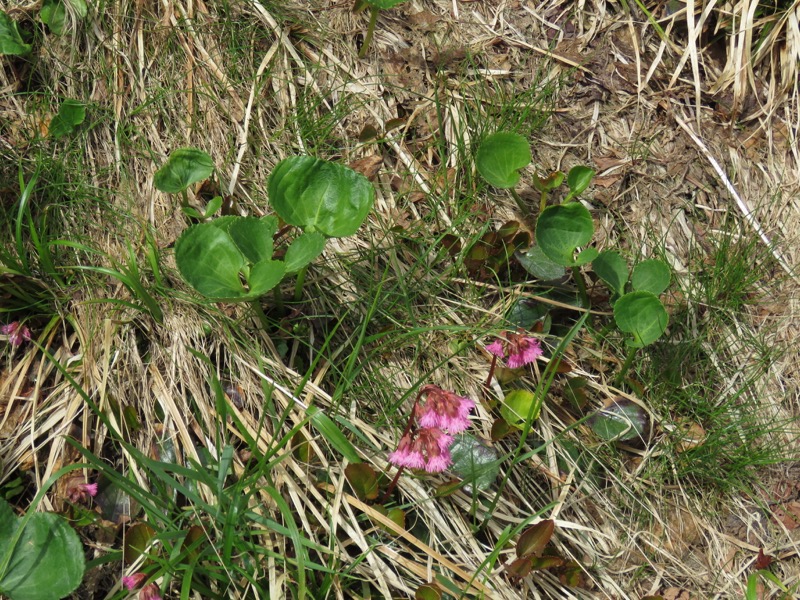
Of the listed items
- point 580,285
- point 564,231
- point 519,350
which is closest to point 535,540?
point 519,350

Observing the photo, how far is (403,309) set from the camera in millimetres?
2217

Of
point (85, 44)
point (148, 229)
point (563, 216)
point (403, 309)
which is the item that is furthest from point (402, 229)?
point (85, 44)

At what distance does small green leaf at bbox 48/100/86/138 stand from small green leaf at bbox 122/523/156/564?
1210mm

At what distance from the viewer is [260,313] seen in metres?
2.03

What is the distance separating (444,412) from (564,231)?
0.76 m

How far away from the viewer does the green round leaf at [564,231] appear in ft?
7.21

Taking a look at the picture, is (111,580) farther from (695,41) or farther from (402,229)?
(695,41)

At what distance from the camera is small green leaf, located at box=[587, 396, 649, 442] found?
7.11ft

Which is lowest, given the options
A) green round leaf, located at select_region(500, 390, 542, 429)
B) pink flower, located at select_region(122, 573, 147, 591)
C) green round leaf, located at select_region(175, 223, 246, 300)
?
pink flower, located at select_region(122, 573, 147, 591)

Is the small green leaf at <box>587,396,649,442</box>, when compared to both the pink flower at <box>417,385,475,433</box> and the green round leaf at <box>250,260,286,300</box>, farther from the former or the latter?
the green round leaf at <box>250,260,286,300</box>

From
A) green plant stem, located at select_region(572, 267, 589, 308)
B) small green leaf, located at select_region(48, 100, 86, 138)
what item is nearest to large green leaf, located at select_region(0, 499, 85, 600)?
small green leaf, located at select_region(48, 100, 86, 138)

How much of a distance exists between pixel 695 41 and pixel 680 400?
4.26ft

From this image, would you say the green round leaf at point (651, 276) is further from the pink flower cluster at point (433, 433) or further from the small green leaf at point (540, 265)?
the pink flower cluster at point (433, 433)

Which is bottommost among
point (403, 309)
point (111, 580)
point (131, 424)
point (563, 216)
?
point (111, 580)
